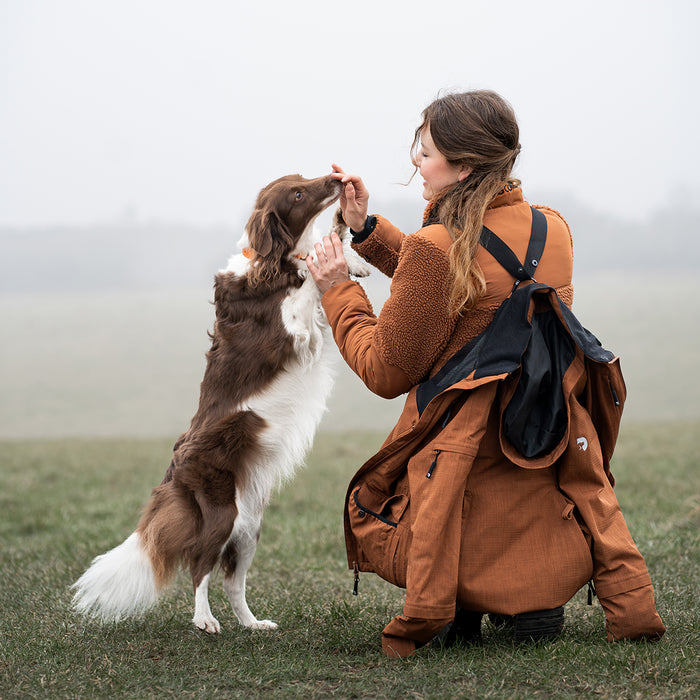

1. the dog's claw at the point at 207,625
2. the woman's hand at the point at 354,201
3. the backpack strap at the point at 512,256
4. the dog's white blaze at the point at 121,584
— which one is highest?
the woman's hand at the point at 354,201

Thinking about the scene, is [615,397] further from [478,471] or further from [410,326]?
[410,326]

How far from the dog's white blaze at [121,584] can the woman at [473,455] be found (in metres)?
1.03

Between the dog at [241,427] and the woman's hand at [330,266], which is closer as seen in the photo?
the woman's hand at [330,266]

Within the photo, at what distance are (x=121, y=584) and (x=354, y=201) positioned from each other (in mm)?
1900

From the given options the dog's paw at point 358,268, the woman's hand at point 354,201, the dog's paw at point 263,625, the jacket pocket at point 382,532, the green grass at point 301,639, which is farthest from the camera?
the dog's paw at point 358,268

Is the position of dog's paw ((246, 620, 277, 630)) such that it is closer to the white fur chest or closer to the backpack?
the white fur chest

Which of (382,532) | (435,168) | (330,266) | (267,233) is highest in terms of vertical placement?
(435,168)

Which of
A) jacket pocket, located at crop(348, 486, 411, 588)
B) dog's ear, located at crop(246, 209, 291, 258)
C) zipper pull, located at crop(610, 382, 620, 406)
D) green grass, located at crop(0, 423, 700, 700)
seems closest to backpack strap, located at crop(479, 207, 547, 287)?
zipper pull, located at crop(610, 382, 620, 406)

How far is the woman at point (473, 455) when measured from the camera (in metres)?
2.81

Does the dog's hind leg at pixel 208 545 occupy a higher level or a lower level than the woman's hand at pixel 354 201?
lower

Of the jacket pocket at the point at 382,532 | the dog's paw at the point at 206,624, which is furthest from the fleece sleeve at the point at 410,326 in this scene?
the dog's paw at the point at 206,624

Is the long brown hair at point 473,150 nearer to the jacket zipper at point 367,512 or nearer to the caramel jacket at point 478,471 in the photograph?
the caramel jacket at point 478,471

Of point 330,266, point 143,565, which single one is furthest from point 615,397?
point 143,565

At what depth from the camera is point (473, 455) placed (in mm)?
2816
